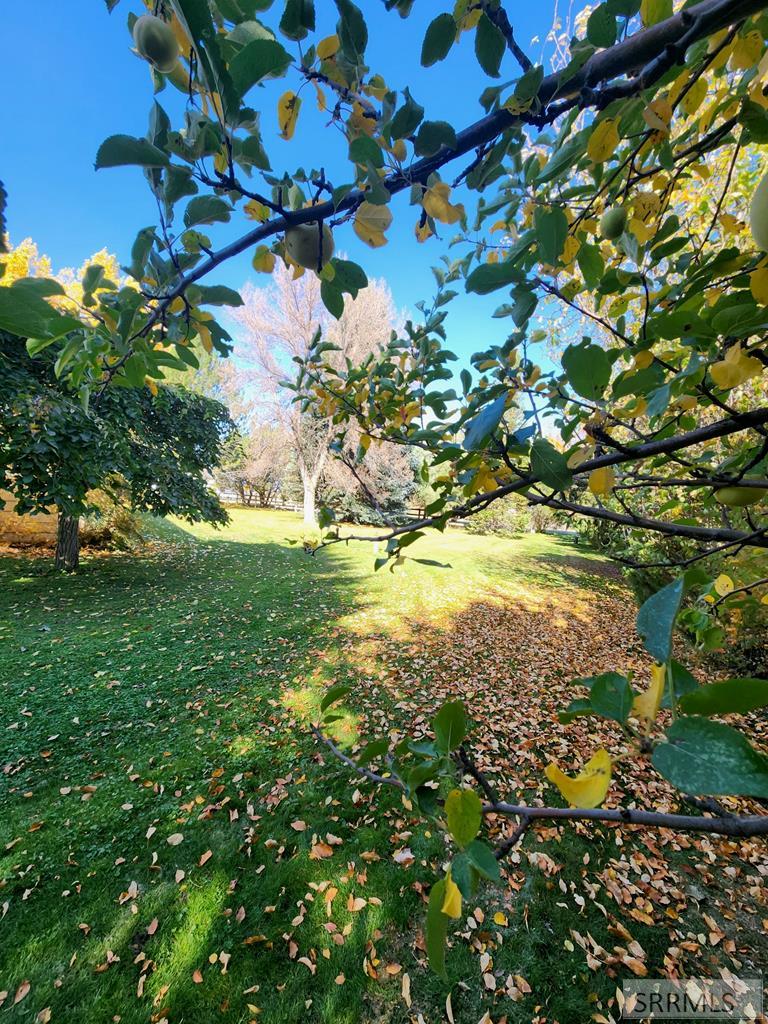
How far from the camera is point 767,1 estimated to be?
487mm

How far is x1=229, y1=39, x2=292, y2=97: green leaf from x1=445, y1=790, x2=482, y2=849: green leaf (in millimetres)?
897

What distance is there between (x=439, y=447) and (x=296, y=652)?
13.7 feet

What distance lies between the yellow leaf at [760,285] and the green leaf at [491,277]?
0.38 m

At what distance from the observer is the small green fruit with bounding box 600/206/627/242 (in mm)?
960

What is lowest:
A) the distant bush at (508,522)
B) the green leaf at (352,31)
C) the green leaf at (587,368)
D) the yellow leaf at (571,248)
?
the distant bush at (508,522)

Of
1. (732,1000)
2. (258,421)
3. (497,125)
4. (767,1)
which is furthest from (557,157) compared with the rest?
(258,421)

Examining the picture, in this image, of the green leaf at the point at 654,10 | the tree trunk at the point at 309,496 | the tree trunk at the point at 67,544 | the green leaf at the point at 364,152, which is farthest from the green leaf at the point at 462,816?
the tree trunk at the point at 309,496

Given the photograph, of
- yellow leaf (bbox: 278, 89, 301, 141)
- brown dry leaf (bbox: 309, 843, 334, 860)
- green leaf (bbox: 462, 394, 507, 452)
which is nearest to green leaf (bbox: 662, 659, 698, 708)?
green leaf (bbox: 462, 394, 507, 452)

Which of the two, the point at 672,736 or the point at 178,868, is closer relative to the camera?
the point at 672,736

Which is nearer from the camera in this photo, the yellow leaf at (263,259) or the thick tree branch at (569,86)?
the thick tree branch at (569,86)

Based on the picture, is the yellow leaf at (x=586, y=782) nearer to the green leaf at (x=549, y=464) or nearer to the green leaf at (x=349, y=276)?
the green leaf at (x=549, y=464)

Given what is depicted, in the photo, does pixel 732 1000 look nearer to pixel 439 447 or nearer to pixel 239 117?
pixel 439 447

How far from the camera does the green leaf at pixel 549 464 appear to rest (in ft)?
2.35

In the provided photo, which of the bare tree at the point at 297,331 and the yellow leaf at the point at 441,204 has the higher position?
the bare tree at the point at 297,331
